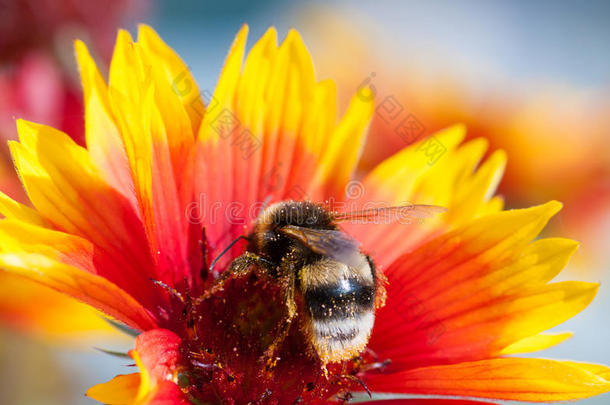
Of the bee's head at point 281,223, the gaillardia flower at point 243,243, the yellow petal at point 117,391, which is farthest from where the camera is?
the bee's head at point 281,223

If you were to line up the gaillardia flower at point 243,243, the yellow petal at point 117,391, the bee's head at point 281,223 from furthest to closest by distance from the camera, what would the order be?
the bee's head at point 281,223, the gaillardia flower at point 243,243, the yellow petal at point 117,391

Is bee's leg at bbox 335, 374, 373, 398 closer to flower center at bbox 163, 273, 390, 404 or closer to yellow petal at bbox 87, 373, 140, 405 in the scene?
flower center at bbox 163, 273, 390, 404

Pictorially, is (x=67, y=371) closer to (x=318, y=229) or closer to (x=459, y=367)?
(x=318, y=229)

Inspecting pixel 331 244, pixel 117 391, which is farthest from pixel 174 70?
pixel 117 391

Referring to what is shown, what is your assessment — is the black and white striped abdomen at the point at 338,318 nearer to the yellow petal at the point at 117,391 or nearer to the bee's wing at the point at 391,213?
the bee's wing at the point at 391,213

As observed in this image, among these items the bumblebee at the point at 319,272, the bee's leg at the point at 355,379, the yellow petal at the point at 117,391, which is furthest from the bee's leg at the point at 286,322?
the yellow petal at the point at 117,391

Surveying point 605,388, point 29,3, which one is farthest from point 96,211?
point 29,3
